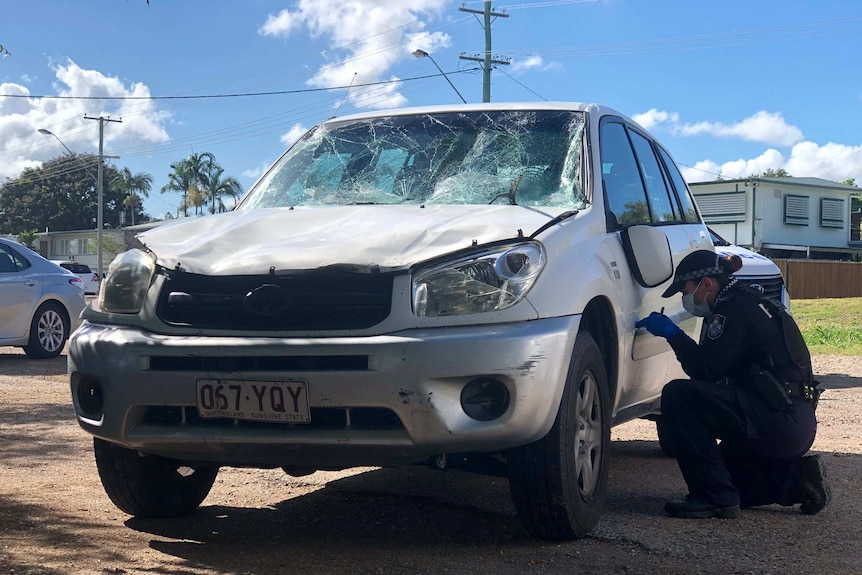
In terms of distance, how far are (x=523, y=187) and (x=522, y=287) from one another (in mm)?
1033

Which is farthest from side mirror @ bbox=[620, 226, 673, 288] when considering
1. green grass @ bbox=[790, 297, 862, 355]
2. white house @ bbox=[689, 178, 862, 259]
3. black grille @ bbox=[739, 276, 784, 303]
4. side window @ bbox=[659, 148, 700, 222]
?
white house @ bbox=[689, 178, 862, 259]

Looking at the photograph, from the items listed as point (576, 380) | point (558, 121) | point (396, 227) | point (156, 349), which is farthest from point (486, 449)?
point (558, 121)

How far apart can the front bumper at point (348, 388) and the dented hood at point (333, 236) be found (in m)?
0.29

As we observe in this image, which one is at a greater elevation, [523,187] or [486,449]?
[523,187]

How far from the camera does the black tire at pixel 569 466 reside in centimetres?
390

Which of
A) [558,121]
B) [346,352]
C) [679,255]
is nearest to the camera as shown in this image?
[346,352]

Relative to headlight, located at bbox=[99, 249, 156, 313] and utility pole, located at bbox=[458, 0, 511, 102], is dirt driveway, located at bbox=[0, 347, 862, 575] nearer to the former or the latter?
headlight, located at bbox=[99, 249, 156, 313]

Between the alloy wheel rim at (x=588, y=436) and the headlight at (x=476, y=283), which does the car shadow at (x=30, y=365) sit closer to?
the alloy wheel rim at (x=588, y=436)

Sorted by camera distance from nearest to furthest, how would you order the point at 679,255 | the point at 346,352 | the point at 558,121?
1. the point at 346,352
2. the point at 558,121
3. the point at 679,255

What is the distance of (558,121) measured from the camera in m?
5.12

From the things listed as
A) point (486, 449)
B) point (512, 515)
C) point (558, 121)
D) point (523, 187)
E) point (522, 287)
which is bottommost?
point (512, 515)

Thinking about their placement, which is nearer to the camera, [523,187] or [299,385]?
[299,385]

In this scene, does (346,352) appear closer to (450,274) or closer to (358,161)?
(450,274)

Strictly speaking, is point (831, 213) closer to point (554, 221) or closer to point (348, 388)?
point (554, 221)
